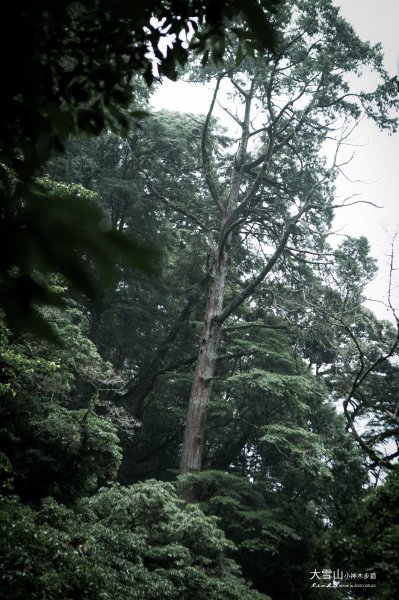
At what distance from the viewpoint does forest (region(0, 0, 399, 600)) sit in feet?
3.19

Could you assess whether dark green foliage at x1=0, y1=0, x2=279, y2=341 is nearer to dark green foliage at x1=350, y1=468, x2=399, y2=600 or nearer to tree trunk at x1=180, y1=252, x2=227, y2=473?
dark green foliage at x1=350, y1=468, x2=399, y2=600

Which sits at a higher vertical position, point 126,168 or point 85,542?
point 126,168

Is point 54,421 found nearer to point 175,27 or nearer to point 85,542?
point 85,542

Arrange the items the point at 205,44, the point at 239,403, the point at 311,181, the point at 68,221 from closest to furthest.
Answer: the point at 68,221, the point at 205,44, the point at 311,181, the point at 239,403

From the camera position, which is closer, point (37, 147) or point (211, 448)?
point (37, 147)

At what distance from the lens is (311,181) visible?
39.4 feet

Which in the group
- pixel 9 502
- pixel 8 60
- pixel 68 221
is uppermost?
pixel 8 60

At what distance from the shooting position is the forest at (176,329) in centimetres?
97

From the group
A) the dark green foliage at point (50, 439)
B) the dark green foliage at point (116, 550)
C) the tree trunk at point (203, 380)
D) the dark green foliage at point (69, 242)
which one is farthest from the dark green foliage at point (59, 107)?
the tree trunk at point (203, 380)

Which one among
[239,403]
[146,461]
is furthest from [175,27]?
[146,461]

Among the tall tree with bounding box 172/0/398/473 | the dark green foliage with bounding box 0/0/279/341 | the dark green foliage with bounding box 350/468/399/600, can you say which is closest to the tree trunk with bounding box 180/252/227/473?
the tall tree with bounding box 172/0/398/473

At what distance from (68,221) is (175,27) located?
1474mm

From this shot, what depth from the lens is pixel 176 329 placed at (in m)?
16.8

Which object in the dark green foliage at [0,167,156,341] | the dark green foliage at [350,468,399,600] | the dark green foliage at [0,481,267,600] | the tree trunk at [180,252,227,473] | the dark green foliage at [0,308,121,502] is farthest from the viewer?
the tree trunk at [180,252,227,473]
